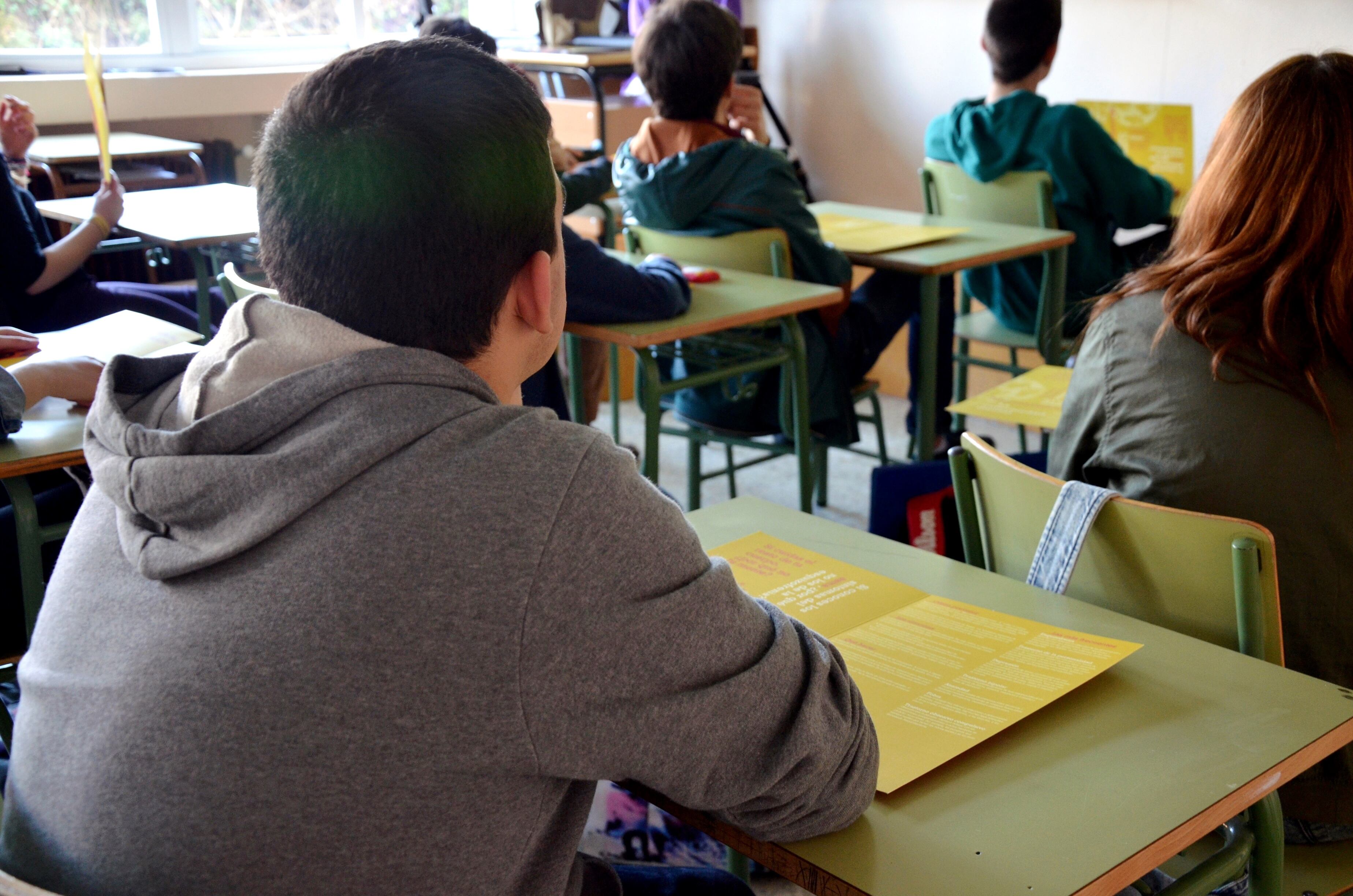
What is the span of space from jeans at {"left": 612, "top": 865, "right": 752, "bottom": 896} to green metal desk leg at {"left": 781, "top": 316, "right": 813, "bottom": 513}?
63.2 inches

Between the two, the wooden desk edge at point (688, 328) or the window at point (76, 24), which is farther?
the window at point (76, 24)

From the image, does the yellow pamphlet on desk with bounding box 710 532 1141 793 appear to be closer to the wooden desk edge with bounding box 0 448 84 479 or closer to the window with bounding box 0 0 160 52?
the wooden desk edge with bounding box 0 448 84 479

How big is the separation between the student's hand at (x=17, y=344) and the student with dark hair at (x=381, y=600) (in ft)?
3.88

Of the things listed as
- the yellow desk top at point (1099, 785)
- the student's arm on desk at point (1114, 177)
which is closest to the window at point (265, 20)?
the student's arm on desk at point (1114, 177)

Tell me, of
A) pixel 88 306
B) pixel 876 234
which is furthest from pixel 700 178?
pixel 88 306

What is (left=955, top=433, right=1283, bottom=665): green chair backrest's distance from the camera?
1045 mm

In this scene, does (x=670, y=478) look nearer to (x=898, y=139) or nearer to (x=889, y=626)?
(x=898, y=139)

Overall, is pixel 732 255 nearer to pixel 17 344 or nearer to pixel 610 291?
pixel 610 291

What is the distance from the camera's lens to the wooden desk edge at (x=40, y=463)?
148 centimetres

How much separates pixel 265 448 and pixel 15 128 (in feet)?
8.94

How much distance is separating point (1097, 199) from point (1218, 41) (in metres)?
1.14

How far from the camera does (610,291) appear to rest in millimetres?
2254

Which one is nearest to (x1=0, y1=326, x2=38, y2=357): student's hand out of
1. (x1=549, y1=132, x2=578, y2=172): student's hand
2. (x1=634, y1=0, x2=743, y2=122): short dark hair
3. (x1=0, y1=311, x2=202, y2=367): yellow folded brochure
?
(x1=0, y1=311, x2=202, y2=367): yellow folded brochure

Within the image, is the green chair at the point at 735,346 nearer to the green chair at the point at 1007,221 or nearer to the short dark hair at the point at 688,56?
the short dark hair at the point at 688,56
